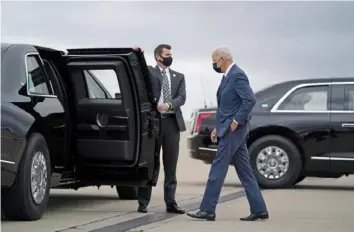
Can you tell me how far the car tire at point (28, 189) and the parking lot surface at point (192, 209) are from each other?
3.8 inches

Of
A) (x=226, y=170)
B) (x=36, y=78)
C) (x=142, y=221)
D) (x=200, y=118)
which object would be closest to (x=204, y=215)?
(x=226, y=170)

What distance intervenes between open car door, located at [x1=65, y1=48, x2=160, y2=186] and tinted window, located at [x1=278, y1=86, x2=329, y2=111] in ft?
14.8

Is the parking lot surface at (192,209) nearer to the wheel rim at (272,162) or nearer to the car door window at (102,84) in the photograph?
the wheel rim at (272,162)

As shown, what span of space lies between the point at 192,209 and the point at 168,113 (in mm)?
1238

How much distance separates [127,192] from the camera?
10.1 meters

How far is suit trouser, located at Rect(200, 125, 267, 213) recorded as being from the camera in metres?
7.84

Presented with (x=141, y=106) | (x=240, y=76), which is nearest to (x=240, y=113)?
(x=240, y=76)

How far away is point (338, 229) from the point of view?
739 centimetres

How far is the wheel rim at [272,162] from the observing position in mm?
12312

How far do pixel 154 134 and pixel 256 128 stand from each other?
4187mm

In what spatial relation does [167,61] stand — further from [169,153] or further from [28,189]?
[28,189]

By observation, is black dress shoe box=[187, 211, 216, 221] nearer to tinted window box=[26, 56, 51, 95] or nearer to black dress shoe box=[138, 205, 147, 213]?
black dress shoe box=[138, 205, 147, 213]

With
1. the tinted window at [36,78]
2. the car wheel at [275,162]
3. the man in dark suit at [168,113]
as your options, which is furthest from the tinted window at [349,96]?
the tinted window at [36,78]

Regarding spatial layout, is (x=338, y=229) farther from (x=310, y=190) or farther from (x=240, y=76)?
(x=310, y=190)
